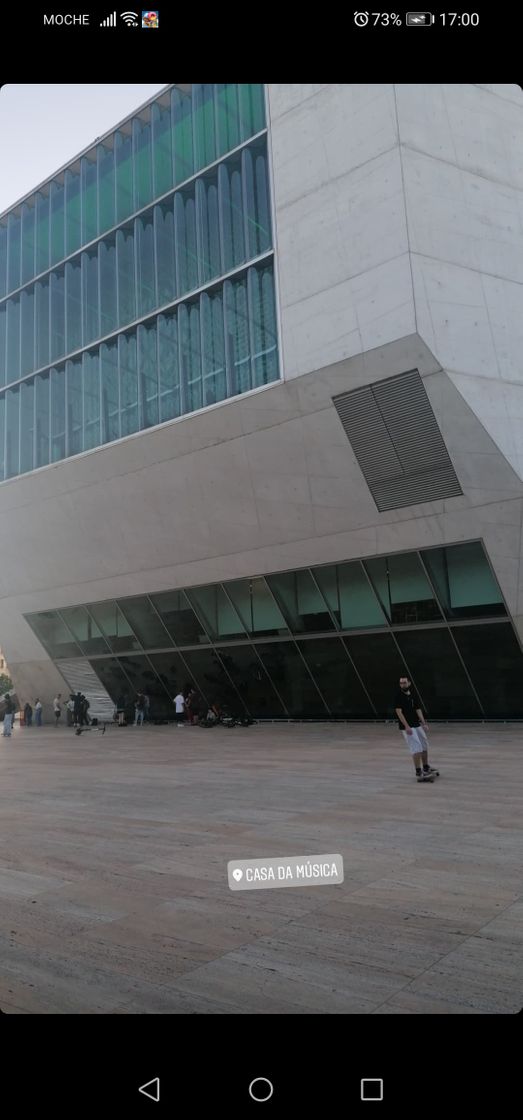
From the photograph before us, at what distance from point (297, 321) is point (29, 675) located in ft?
73.2

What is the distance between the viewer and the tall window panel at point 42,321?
2692 centimetres

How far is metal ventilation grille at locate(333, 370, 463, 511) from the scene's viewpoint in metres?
17.6

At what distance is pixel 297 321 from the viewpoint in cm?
1867

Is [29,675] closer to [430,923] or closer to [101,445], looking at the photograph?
[101,445]

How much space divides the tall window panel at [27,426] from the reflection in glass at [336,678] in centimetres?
1271

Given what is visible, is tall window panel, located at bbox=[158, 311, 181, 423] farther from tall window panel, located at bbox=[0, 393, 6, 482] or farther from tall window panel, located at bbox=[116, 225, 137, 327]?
tall window panel, located at bbox=[0, 393, 6, 482]

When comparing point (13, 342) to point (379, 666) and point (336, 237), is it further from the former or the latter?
point (379, 666)

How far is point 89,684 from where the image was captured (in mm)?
31203

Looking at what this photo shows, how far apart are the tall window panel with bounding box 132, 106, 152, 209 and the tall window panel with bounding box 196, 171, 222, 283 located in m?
2.12

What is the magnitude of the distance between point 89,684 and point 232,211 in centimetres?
1929

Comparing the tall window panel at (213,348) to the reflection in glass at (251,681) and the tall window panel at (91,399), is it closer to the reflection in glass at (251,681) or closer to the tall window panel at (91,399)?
the tall window panel at (91,399)

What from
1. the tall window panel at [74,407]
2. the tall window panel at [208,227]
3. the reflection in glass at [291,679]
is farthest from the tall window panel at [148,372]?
the reflection in glass at [291,679]

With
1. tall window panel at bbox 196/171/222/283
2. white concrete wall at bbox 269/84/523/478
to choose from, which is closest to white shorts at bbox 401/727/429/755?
white concrete wall at bbox 269/84/523/478
